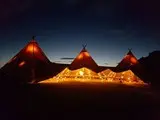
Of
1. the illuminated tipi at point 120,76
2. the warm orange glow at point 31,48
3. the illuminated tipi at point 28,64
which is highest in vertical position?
the warm orange glow at point 31,48

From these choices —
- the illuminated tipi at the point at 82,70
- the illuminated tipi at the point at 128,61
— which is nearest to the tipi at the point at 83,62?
the illuminated tipi at the point at 82,70

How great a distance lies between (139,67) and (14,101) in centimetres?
1783

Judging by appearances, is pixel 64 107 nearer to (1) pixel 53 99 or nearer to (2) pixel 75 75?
(1) pixel 53 99

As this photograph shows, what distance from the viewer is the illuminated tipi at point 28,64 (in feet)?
60.9

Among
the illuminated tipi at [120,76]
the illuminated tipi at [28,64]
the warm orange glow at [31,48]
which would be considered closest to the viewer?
the illuminated tipi at [28,64]

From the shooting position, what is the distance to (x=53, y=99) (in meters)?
10.3

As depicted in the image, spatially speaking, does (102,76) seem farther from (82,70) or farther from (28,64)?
(28,64)

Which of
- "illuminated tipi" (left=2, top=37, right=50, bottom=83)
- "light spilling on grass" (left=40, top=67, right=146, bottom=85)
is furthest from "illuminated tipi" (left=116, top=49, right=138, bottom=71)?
"illuminated tipi" (left=2, top=37, right=50, bottom=83)

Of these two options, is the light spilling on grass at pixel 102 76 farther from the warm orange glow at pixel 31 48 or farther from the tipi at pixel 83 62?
the warm orange glow at pixel 31 48

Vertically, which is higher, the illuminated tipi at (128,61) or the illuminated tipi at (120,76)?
the illuminated tipi at (128,61)

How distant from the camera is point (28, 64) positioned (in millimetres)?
19156

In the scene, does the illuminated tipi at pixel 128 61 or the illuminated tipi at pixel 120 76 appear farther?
the illuminated tipi at pixel 128 61

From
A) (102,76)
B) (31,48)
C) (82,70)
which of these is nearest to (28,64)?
(31,48)

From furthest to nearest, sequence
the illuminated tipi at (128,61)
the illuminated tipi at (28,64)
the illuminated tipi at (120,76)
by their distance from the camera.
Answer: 1. the illuminated tipi at (128,61)
2. the illuminated tipi at (120,76)
3. the illuminated tipi at (28,64)
